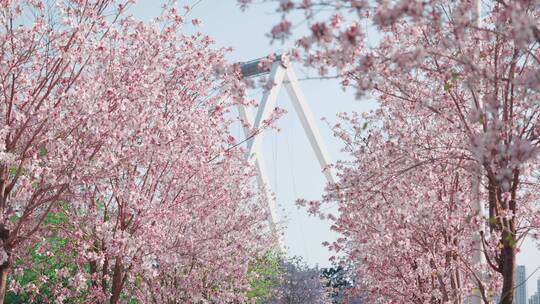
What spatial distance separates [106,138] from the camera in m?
7.10

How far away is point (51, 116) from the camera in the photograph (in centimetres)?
679

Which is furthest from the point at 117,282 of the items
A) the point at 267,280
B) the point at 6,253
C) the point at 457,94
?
the point at 267,280

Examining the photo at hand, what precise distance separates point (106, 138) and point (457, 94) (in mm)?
3448

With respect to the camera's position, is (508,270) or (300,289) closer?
(508,270)

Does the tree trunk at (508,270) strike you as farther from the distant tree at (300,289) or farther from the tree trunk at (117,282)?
the distant tree at (300,289)

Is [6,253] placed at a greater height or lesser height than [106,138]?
lesser

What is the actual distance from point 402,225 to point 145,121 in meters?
3.12

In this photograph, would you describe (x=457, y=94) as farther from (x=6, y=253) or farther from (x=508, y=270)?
(x=6, y=253)

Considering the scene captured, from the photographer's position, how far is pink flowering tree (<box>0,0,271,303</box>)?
6902 mm

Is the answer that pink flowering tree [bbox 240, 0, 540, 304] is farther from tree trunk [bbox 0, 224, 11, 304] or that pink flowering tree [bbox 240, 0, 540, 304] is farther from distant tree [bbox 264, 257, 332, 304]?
distant tree [bbox 264, 257, 332, 304]

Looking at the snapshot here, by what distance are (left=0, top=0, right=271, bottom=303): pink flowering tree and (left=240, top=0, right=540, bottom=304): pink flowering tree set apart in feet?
5.74

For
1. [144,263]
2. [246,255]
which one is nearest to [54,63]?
[144,263]

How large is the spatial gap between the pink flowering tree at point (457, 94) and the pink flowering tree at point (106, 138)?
1.75 metres

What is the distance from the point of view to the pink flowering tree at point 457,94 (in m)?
3.31
